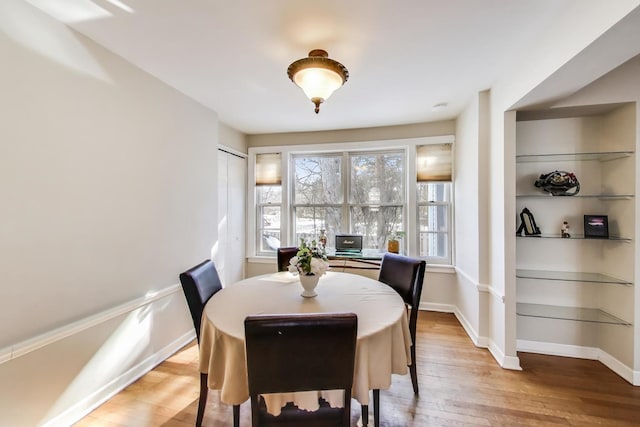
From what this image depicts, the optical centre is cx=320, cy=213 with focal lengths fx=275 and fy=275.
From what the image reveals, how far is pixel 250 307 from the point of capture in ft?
5.55

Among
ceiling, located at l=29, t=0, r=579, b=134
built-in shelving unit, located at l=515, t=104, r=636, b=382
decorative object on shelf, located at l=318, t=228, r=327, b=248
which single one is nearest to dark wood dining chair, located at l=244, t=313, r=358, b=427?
ceiling, located at l=29, t=0, r=579, b=134

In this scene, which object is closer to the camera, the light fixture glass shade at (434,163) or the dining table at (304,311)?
the dining table at (304,311)

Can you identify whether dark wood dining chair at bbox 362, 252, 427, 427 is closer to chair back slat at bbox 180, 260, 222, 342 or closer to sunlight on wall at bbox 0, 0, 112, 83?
chair back slat at bbox 180, 260, 222, 342

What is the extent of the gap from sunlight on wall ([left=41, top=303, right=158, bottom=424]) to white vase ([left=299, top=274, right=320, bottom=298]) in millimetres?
1476

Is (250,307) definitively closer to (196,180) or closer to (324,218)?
(196,180)

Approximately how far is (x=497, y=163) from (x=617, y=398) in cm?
194

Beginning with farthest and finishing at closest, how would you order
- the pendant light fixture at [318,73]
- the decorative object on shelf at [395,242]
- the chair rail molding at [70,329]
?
the decorative object on shelf at [395,242] → the pendant light fixture at [318,73] → the chair rail molding at [70,329]

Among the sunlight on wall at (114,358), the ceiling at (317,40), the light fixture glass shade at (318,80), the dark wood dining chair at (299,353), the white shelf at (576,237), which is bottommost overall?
the sunlight on wall at (114,358)

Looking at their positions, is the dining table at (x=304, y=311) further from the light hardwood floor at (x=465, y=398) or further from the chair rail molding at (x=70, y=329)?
the chair rail molding at (x=70, y=329)

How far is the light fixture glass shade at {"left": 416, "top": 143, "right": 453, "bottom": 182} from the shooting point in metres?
3.72

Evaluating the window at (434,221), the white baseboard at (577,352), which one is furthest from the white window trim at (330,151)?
the white baseboard at (577,352)

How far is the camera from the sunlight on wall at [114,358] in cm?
180

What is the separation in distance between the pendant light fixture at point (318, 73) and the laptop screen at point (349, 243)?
2.12 meters

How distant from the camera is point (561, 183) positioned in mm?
2391
